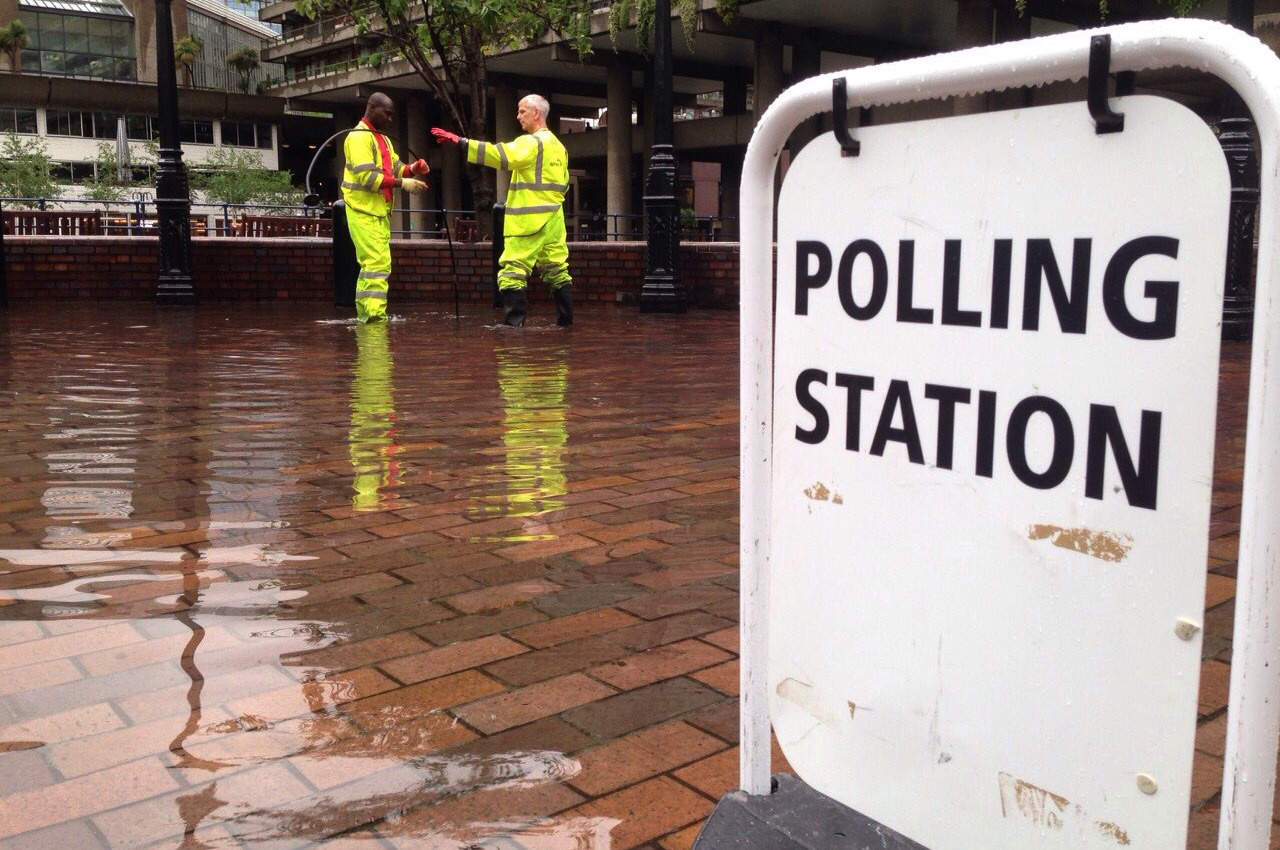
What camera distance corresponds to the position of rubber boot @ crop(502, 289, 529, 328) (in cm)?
1118

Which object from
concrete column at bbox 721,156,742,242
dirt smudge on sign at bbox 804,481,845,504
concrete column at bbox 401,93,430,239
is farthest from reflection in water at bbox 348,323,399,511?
concrete column at bbox 401,93,430,239

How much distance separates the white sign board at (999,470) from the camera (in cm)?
139

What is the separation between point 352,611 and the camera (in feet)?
10.5

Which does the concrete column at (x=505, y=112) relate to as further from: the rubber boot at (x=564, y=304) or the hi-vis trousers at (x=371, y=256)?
the rubber boot at (x=564, y=304)

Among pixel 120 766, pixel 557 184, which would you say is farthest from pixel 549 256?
pixel 120 766

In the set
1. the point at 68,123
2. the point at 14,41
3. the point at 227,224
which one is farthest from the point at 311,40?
the point at 227,224

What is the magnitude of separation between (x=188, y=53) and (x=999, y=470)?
236 feet

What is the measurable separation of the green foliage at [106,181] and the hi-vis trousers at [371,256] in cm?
2792

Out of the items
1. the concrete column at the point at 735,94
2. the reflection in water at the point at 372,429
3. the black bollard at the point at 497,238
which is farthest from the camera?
the concrete column at the point at 735,94

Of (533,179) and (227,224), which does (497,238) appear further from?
(227,224)

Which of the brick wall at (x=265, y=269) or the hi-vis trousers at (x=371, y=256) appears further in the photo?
the brick wall at (x=265, y=269)

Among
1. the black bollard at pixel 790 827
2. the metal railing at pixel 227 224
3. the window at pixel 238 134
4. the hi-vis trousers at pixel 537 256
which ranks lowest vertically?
the black bollard at pixel 790 827

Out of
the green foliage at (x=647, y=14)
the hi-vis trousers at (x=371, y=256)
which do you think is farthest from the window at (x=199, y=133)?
the hi-vis trousers at (x=371, y=256)

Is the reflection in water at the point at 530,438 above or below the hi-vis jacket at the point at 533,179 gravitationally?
below
